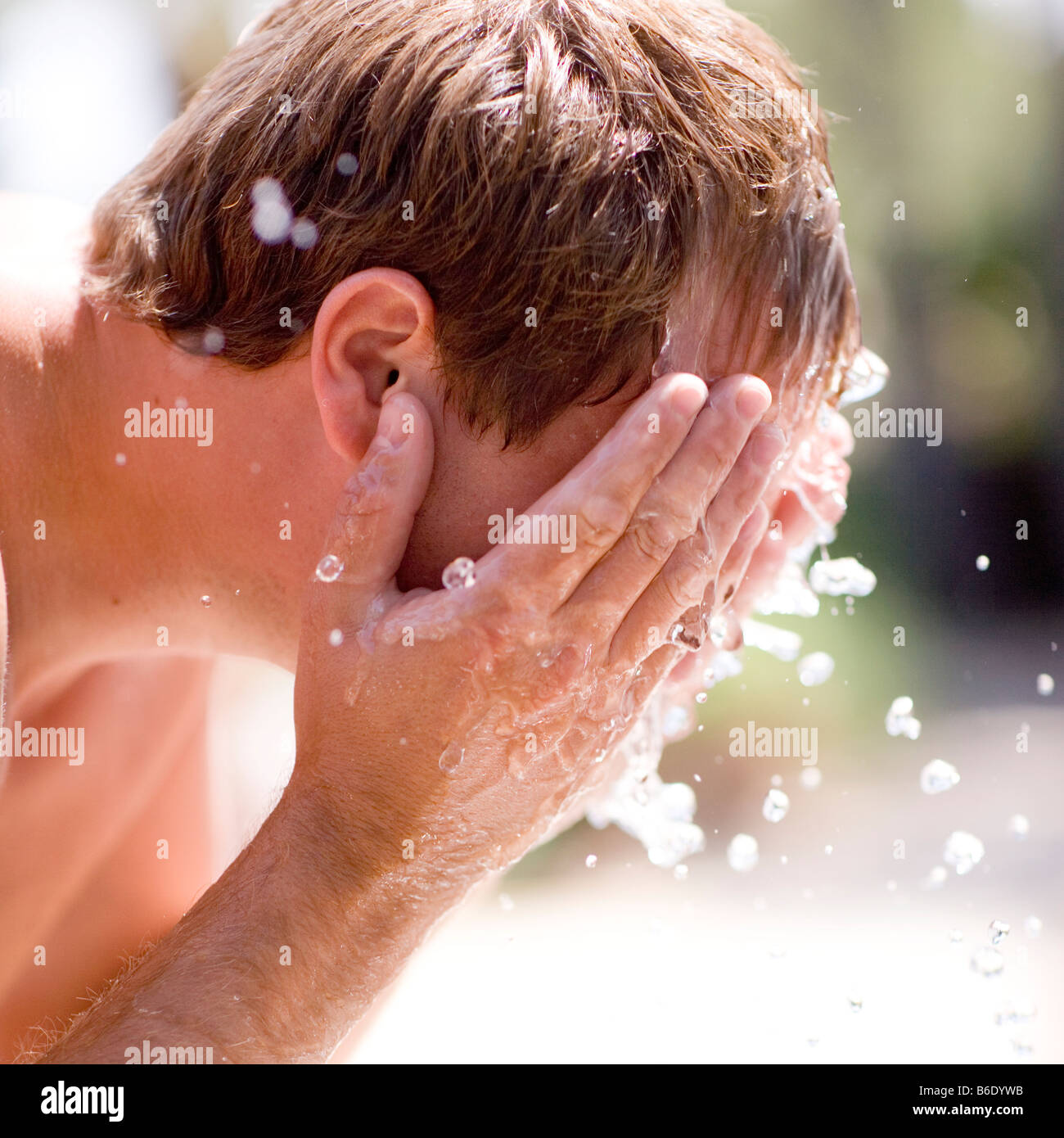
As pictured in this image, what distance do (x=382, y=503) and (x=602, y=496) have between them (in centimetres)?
23

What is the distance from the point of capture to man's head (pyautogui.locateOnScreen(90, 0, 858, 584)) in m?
1.13

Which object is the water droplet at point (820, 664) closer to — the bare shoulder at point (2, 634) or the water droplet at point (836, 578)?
the water droplet at point (836, 578)

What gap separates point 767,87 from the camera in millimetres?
1229

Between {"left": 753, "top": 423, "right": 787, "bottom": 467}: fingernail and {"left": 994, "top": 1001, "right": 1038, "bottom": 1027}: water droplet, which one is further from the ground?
{"left": 753, "top": 423, "right": 787, "bottom": 467}: fingernail

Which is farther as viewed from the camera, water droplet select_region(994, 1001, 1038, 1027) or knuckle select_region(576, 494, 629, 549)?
water droplet select_region(994, 1001, 1038, 1027)

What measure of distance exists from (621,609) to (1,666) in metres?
0.66

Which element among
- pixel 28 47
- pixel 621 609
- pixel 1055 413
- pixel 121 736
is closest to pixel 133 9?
pixel 28 47

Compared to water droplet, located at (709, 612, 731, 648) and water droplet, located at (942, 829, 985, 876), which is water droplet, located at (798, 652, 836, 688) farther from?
water droplet, located at (709, 612, 731, 648)

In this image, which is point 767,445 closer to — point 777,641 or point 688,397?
point 688,397

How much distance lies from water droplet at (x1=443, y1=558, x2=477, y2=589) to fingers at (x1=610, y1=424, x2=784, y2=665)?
169 mm

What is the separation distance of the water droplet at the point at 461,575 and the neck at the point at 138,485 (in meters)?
0.19

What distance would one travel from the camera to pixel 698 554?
3.77 feet

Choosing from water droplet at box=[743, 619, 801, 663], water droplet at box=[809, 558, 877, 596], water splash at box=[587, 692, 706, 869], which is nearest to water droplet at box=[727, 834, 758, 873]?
water splash at box=[587, 692, 706, 869]

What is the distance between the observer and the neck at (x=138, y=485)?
1.26 metres
